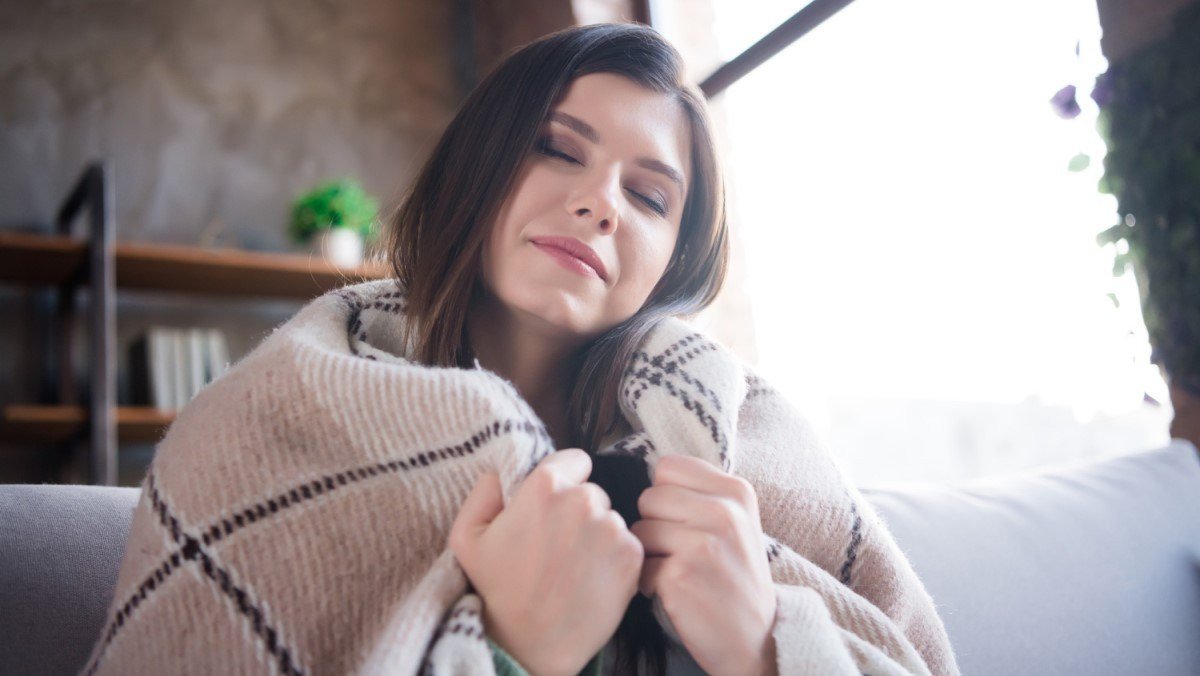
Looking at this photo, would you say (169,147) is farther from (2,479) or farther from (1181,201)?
(1181,201)

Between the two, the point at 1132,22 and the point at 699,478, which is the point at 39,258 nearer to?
the point at 699,478

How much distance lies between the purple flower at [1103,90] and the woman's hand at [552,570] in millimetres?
1258

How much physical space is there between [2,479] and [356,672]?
224 centimetres

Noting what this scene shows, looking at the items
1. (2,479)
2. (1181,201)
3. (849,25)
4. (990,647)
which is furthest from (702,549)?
(2,479)

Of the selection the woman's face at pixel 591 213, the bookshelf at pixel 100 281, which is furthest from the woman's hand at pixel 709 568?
the bookshelf at pixel 100 281

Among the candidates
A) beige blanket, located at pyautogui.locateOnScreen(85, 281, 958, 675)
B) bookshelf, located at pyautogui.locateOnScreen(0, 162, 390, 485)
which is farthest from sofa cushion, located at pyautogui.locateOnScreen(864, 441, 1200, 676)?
bookshelf, located at pyautogui.locateOnScreen(0, 162, 390, 485)

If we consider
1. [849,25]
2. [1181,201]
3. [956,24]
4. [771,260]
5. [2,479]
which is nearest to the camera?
[1181,201]

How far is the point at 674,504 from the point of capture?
2.10ft

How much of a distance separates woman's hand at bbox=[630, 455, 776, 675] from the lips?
23 centimetres

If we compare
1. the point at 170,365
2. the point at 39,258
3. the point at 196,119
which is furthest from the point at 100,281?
the point at 196,119

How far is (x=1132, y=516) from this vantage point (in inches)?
46.8

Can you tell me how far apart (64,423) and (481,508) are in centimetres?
206

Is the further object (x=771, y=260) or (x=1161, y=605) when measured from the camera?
(x=771, y=260)

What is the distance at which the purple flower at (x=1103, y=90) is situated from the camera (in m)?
1.46
